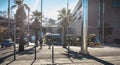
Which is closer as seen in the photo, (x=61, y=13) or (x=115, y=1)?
(x=61, y=13)

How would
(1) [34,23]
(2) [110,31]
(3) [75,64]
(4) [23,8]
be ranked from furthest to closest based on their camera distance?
(2) [110,31] → (1) [34,23] → (4) [23,8] → (3) [75,64]

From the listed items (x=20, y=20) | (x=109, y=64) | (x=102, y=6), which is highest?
(x=102, y=6)

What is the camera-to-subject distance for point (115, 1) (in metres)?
75.3

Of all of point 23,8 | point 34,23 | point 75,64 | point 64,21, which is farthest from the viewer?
point 34,23

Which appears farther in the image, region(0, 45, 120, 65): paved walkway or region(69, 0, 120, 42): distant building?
region(69, 0, 120, 42): distant building

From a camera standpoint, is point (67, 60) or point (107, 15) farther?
point (107, 15)

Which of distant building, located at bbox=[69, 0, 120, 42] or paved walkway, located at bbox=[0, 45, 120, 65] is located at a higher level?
distant building, located at bbox=[69, 0, 120, 42]

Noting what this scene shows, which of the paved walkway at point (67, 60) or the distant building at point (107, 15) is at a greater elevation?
the distant building at point (107, 15)

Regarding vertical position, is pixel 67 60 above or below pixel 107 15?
below

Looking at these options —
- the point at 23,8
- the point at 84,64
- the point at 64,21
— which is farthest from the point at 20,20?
the point at 84,64

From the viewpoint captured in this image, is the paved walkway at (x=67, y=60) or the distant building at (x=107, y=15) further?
the distant building at (x=107, y=15)

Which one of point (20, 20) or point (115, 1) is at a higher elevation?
point (115, 1)

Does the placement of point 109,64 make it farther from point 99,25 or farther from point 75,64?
point 99,25

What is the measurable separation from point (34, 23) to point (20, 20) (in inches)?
815
